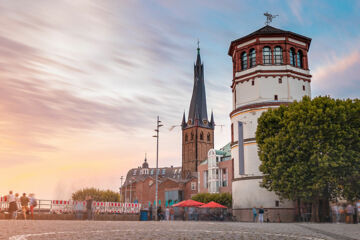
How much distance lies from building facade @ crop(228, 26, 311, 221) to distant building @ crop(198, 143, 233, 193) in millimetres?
38379

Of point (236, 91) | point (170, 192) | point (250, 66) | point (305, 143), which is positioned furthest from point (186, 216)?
point (170, 192)

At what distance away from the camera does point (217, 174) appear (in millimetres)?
86938

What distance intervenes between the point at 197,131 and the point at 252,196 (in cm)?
10733

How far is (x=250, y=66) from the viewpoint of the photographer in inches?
1828

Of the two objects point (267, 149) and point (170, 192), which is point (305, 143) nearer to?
point (267, 149)

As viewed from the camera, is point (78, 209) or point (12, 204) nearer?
point (12, 204)

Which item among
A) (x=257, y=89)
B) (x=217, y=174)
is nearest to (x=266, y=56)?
(x=257, y=89)

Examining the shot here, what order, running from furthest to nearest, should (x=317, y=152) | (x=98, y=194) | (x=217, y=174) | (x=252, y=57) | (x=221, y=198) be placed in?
(x=98, y=194), (x=217, y=174), (x=221, y=198), (x=252, y=57), (x=317, y=152)

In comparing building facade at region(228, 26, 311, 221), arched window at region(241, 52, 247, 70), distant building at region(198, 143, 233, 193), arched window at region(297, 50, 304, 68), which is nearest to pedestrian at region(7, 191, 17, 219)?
building facade at region(228, 26, 311, 221)

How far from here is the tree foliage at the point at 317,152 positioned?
30750 millimetres

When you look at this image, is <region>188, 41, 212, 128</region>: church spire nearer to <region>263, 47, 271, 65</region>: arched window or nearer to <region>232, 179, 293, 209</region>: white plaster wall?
<region>263, 47, 271, 65</region>: arched window

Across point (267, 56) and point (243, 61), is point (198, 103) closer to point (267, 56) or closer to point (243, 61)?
point (243, 61)

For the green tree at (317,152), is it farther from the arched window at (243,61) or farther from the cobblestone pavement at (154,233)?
the cobblestone pavement at (154,233)

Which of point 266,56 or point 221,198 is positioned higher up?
point 266,56
